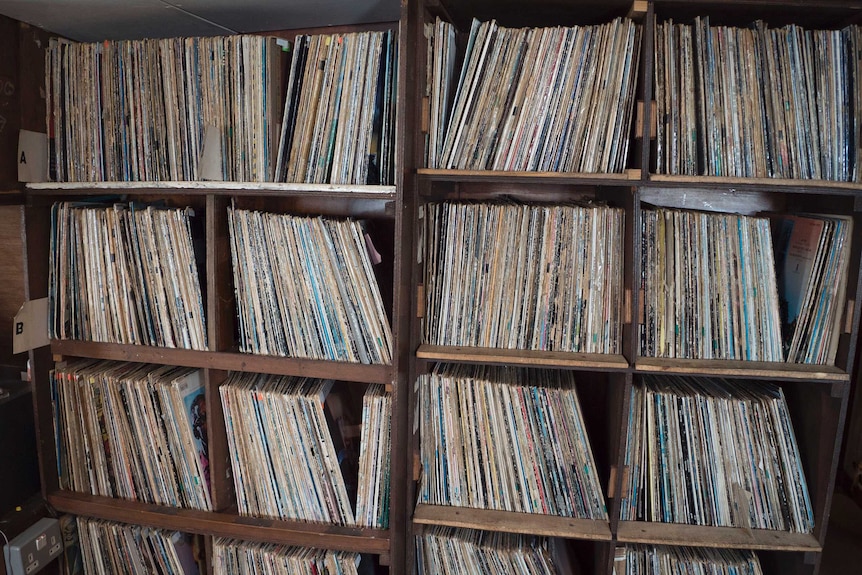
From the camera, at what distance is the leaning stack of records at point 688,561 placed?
1523 mm

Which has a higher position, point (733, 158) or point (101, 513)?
point (733, 158)

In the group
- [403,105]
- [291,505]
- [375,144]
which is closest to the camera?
[403,105]

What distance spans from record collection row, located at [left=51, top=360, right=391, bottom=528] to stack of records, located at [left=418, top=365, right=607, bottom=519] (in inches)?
6.1

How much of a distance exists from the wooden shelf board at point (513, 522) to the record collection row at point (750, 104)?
977 millimetres

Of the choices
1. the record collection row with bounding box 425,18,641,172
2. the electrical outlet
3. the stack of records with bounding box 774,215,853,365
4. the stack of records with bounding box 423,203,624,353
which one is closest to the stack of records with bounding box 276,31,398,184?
the record collection row with bounding box 425,18,641,172

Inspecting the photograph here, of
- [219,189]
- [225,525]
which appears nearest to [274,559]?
[225,525]

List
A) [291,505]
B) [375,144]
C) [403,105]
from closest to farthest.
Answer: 1. [403,105]
2. [375,144]
3. [291,505]

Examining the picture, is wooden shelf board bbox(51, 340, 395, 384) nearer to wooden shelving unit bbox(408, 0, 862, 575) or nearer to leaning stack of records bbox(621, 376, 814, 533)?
wooden shelving unit bbox(408, 0, 862, 575)

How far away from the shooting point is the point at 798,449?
1.54 m

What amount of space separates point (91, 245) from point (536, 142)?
4.19ft

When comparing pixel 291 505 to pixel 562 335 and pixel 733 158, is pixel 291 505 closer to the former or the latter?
pixel 562 335

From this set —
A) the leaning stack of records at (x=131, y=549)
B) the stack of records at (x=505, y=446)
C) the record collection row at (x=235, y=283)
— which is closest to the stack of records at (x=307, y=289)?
the record collection row at (x=235, y=283)

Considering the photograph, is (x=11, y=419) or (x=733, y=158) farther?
(x=11, y=419)

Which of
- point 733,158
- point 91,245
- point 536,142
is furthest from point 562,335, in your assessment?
point 91,245
